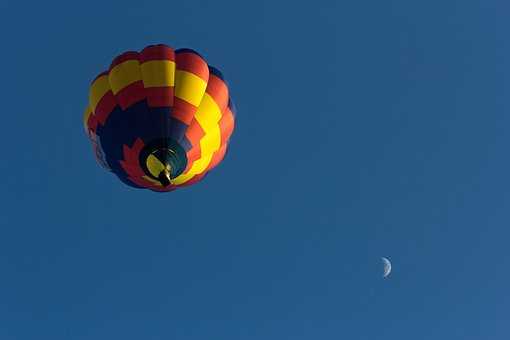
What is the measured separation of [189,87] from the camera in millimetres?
15656

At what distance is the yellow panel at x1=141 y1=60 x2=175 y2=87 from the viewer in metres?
15.5

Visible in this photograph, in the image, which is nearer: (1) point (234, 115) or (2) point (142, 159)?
(2) point (142, 159)

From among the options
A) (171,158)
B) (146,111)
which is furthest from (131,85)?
(171,158)

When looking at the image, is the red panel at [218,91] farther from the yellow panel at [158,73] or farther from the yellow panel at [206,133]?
the yellow panel at [158,73]

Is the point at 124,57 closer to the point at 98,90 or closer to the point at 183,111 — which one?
the point at 98,90

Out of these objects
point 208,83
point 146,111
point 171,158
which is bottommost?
point 171,158

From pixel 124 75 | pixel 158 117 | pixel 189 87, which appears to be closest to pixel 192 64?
pixel 189 87

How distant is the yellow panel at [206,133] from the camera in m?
15.7

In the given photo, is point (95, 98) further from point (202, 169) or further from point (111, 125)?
point (202, 169)

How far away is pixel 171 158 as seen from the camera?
14906 millimetres

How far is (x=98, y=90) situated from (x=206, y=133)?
249cm

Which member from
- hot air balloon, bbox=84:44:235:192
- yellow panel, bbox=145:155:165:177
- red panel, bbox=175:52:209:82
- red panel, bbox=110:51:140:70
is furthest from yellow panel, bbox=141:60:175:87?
yellow panel, bbox=145:155:165:177

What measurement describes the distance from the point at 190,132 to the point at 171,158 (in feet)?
2.68

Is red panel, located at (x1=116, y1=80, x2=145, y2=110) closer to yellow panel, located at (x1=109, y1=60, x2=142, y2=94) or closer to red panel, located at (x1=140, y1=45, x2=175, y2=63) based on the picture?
yellow panel, located at (x1=109, y1=60, x2=142, y2=94)
